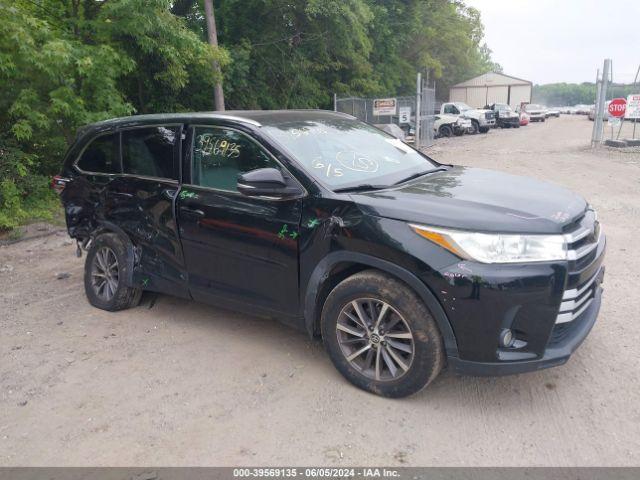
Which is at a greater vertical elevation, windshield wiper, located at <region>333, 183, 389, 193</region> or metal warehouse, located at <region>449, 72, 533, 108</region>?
metal warehouse, located at <region>449, 72, 533, 108</region>

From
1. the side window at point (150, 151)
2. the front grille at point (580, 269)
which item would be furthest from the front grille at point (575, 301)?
the side window at point (150, 151)

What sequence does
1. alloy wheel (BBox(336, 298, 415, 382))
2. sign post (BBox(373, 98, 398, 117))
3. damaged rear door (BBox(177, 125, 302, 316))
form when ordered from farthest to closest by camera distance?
sign post (BBox(373, 98, 398, 117)), damaged rear door (BBox(177, 125, 302, 316)), alloy wheel (BBox(336, 298, 415, 382))

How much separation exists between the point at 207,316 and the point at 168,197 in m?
1.20

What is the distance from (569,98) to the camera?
132375mm

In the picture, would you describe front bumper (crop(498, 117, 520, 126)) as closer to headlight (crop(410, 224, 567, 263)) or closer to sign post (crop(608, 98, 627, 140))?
sign post (crop(608, 98, 627, 140))

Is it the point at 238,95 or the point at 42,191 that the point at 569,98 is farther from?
the point at 42,191

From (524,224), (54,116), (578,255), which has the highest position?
(54,116)

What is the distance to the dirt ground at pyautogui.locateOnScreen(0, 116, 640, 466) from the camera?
287 cm

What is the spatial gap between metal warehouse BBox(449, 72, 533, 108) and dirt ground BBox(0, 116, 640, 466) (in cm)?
5379

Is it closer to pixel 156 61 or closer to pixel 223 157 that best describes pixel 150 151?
pixel 223 157

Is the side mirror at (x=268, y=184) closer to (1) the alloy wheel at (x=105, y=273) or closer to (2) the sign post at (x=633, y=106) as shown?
(1) the alloy wheel at (x=105, y=273)

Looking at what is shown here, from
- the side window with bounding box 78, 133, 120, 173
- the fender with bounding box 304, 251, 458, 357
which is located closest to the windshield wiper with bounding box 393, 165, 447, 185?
the fender with bounding box 304, 251, 458, 357

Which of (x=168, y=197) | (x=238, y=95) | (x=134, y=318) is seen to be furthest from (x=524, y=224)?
(x=238, y=95)

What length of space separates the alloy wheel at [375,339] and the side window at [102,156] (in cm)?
270
